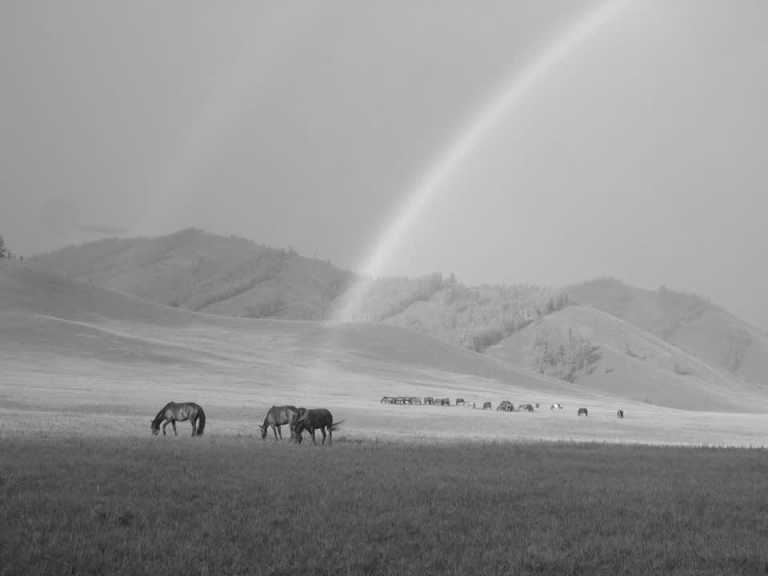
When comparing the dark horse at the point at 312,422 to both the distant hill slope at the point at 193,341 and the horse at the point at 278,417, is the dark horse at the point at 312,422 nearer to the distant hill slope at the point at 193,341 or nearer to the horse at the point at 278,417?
the horse at the point at 278,417

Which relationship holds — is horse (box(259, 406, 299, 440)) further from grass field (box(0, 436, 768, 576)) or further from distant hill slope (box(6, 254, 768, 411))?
distant hill slope (box(6, 254, 768, 411))

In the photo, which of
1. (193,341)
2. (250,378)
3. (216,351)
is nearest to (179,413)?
(250,378)

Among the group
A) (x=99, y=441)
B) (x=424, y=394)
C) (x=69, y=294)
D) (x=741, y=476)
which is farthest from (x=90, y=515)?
(x=69, y=294)

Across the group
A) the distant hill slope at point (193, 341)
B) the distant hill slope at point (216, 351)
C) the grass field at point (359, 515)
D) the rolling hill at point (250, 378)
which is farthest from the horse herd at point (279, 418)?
the distant hill slope at point (193, 341)

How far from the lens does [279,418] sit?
30.3 metres

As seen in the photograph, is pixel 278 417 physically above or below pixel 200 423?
above

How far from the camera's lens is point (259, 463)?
18969mm

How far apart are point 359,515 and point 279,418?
18.0 m

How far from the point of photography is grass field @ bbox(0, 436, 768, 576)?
33.2 ft

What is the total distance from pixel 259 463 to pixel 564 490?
708 cm

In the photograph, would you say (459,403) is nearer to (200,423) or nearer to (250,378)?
(250,378)

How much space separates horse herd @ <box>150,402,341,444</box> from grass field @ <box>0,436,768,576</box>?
21.4 ft

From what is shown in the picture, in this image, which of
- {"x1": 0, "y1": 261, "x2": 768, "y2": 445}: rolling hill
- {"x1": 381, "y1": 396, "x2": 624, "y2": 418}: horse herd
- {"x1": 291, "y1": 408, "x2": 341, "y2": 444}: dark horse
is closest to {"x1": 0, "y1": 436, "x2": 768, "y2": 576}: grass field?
{"x1": 291, "y1": 408, "x2": 341, "y2": 444}: dark horse

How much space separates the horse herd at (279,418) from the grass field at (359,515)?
21.4 ft
